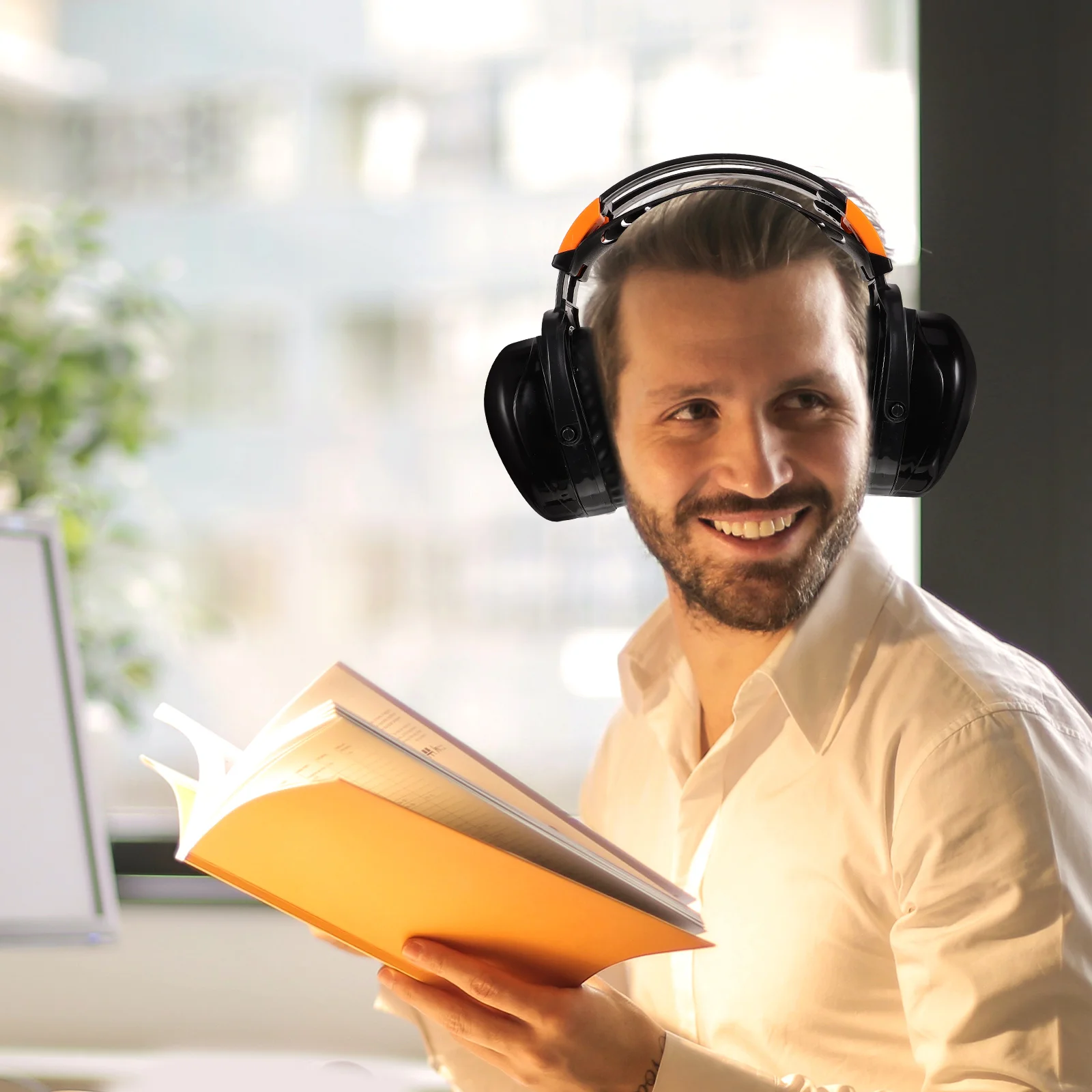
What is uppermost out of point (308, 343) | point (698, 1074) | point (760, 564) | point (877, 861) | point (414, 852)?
point (308, 343)

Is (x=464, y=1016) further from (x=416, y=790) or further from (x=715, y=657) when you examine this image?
(x=715, y=657)

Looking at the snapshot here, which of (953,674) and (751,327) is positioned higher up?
(751,327)

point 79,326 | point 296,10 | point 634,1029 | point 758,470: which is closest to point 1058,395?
point 758,470

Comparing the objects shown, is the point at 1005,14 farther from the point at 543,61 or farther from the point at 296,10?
the point at 296,10

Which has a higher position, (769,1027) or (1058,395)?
(1058,395)

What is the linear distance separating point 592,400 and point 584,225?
160 mm

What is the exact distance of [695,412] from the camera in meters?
1.03

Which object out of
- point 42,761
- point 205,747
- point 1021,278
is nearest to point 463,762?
point 205,747

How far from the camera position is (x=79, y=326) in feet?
6.11

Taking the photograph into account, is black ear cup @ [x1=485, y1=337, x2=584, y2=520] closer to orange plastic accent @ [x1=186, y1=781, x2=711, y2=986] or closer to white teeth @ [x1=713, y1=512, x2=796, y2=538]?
white teeth @ [x1=713, y1=512, x2=796, y2=538]

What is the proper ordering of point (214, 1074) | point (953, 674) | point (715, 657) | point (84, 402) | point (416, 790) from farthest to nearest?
1. point (84, 402)
2. point (214, 1074)
3. point (715, 657)
4. point (953, 674)
5. point (416, 790)

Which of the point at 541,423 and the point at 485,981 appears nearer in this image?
the point at 485,981

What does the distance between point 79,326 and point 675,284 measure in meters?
1.22

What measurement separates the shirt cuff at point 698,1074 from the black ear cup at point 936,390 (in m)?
0.54
